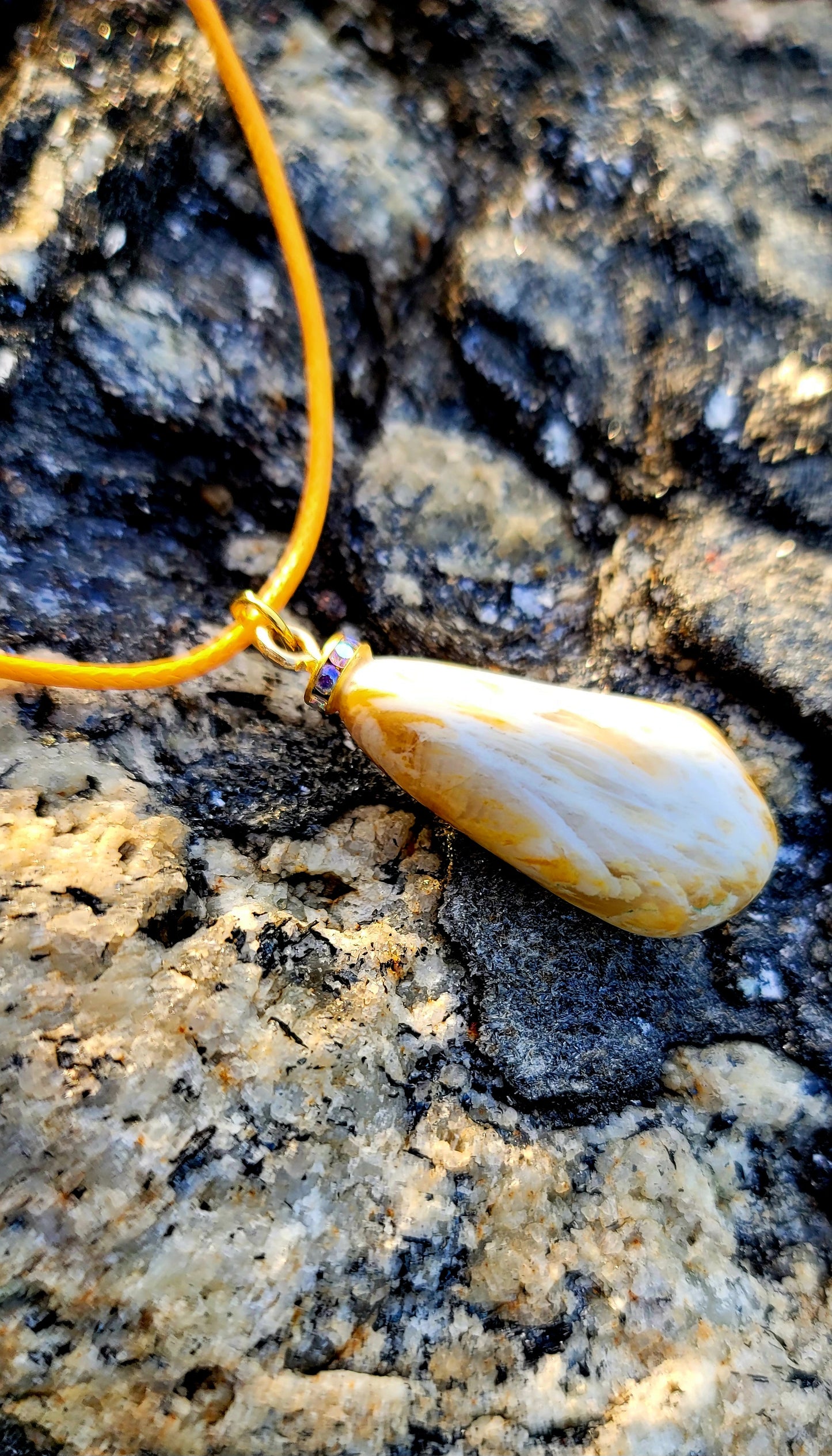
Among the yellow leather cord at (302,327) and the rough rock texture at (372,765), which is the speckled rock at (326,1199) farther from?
the yellow leather cord at (302,327)

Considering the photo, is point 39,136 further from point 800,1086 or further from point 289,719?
point 800,1086

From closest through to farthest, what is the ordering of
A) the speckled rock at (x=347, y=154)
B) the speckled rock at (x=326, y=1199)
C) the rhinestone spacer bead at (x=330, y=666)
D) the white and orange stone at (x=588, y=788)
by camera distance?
the speckled rock at (x=326, y=1199) < the white and orange stone at (x=588, y=788) < the rhinestone spacer bead at (x=330, y=666) < the speckled rock at (x=347, y=154)

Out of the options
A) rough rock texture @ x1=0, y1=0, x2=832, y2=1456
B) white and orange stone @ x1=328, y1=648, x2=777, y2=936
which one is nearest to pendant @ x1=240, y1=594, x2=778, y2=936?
white and orange stone @ x1=328, y1=648, x2=777, y2=936

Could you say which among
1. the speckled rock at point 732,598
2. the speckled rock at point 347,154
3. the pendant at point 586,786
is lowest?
the pendant at point 586,786

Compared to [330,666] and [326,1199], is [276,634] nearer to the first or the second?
[330,666]

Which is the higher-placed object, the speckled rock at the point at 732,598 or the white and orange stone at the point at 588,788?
the speckled rock at the point at 732,598

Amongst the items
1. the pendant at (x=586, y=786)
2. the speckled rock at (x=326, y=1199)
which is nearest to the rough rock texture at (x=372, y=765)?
the speckled rock at (x=326, y=1199)

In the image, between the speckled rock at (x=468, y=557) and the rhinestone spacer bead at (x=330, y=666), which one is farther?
the speckled rock at (x=468, y=557)

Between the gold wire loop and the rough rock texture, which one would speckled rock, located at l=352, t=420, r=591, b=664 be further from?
the gold wire loop
